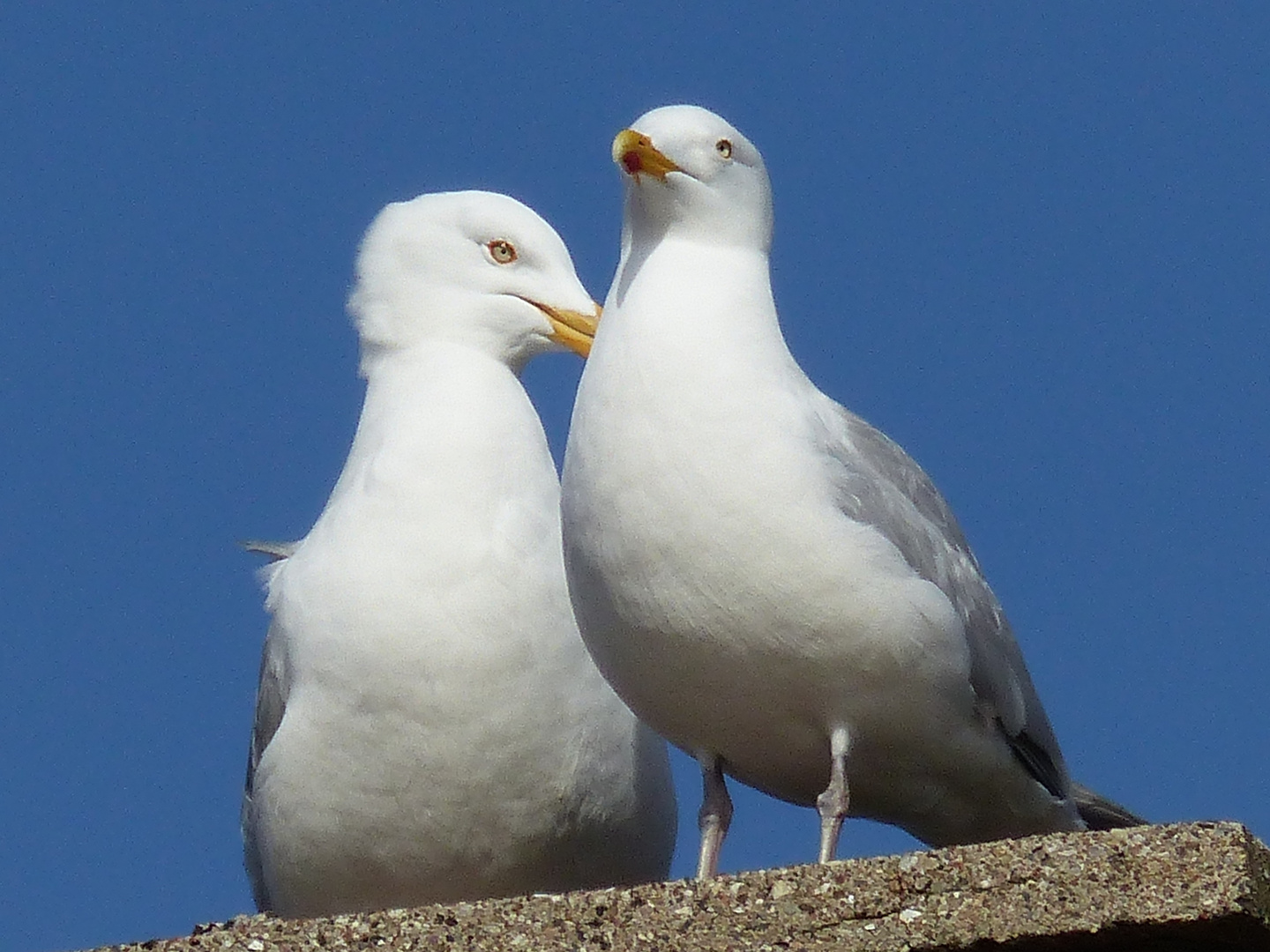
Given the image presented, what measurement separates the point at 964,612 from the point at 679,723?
804 mm

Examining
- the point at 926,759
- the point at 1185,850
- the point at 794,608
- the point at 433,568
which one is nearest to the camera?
the point at 1185,850

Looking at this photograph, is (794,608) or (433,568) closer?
(794,608)

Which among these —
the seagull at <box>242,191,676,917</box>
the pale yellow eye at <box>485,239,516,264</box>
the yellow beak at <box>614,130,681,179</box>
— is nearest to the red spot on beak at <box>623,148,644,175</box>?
the yellow beak at <box>614,130,681,179</box>

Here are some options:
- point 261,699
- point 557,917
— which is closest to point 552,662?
point 261,699

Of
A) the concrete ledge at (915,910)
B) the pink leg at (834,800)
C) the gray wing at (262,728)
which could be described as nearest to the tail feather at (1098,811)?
the pink leg at (834,800)

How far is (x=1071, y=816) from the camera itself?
623 centimetres

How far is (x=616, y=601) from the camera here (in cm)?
547

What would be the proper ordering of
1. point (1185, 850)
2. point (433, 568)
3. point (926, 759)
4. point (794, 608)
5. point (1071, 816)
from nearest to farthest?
point (1185, 850)
point (794, 608)
point (926, 759)
point (1071, 816)
point (433, 568)

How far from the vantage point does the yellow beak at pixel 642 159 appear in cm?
619

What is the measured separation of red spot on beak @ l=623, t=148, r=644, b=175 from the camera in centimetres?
619

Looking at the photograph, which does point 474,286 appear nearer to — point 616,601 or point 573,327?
point 573,327

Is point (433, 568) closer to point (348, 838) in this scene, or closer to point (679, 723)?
point (348, 838)

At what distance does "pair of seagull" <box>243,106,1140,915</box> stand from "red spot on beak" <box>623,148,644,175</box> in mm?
10

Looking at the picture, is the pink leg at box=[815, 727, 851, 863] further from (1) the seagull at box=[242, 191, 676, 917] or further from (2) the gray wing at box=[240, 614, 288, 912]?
(2) the gray wing at box=[240, 614, 288, 912]
